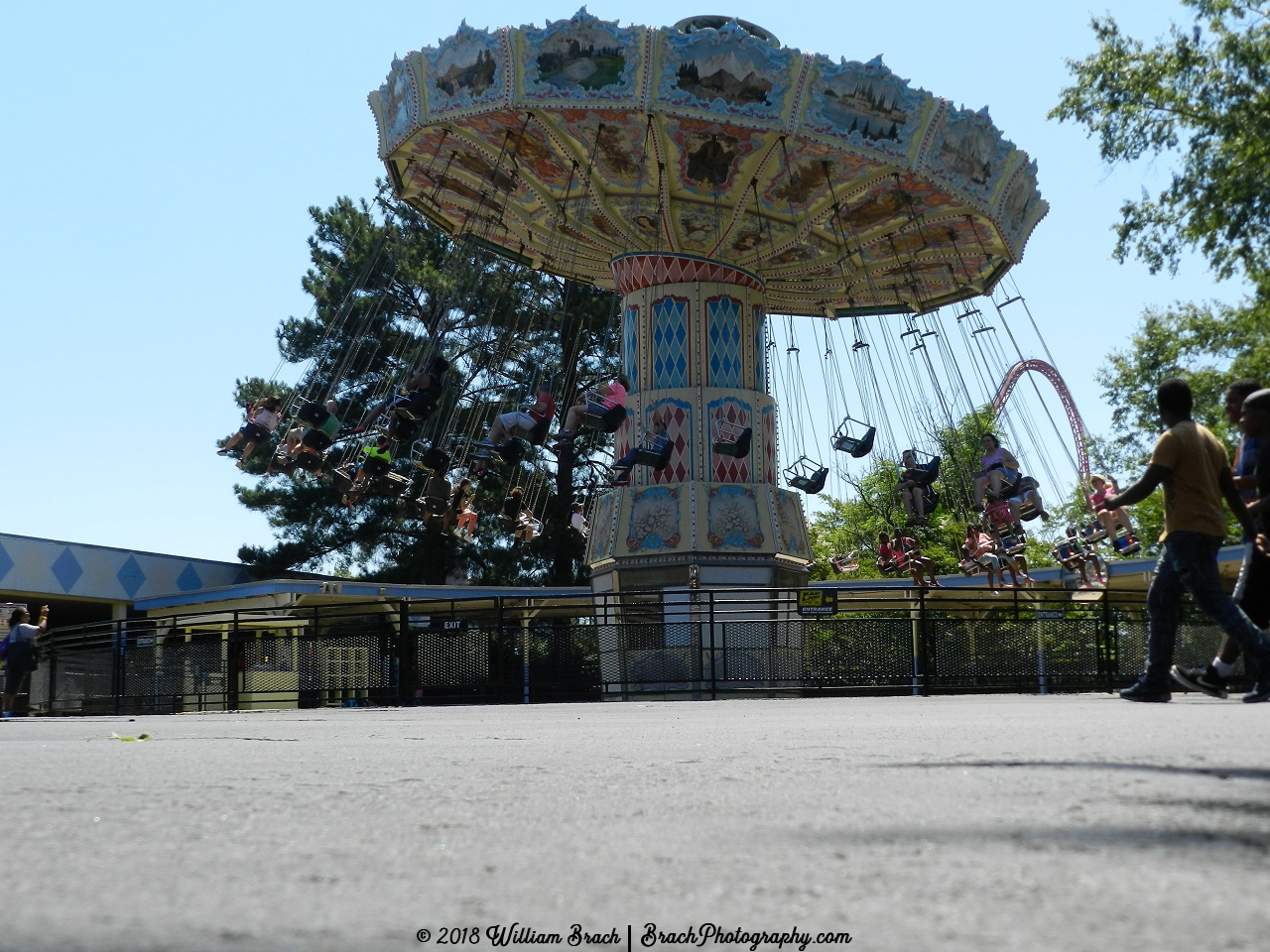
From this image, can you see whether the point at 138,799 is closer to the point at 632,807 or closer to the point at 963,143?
the point at 632,807

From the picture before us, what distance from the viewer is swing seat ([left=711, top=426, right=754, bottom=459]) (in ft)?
75.5

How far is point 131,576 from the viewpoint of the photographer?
39.5m

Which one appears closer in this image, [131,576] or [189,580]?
[131,576]

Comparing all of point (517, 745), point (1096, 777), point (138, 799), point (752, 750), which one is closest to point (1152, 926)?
point (1096, 777)

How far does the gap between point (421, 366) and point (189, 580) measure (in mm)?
9090

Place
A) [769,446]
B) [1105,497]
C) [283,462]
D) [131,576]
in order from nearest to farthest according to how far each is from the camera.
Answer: [1105,497]
[283,462]
[769,446]
[131,576]

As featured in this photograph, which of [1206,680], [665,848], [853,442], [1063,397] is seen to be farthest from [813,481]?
[1063,397]

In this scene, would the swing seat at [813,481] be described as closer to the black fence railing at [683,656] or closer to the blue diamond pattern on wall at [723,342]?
the blue diamond pattern on wall at [723,342]

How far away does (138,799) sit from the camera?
3898 millimetres

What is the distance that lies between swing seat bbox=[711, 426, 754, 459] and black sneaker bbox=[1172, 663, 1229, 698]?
1417cm

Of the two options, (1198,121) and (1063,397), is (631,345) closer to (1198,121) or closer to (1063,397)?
(1198,121)

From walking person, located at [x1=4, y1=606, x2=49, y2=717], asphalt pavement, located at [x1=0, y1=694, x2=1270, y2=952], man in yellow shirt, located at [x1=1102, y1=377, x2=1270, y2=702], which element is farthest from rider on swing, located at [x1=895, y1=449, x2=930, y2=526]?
asphalt pavement, located at [x1=0, y1=694, x2=1270, y2=952]

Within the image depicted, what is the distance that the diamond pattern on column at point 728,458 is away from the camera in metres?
24.5

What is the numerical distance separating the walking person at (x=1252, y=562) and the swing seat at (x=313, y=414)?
1480 centimetres
